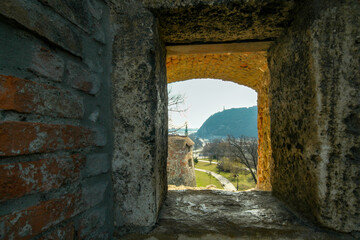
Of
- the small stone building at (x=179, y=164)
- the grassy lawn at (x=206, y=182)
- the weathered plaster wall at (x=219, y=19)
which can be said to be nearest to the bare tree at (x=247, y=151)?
the small stone building at (x=179, y=164)

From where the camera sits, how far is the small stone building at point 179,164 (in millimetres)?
10469

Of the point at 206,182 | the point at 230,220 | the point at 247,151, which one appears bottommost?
the point at 206,182

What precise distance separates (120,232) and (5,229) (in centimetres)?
55

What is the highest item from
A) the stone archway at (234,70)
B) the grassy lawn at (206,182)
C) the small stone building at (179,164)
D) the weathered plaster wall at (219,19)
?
the stone archway at (234,70)

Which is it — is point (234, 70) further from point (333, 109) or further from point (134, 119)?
point (134, 119)

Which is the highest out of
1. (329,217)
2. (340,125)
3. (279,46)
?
(279,46)

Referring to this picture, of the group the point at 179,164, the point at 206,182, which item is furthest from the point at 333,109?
the point at 206,182

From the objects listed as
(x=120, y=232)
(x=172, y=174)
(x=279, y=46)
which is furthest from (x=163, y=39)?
(x=172, y=174)

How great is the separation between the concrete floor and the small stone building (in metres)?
9.36

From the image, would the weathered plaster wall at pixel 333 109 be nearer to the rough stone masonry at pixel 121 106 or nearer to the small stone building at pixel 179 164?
the rough stone masonry at pixel 121 106

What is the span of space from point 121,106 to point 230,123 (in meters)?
94.3

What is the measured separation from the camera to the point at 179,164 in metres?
10.7

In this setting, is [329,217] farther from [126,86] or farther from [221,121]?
[221,121]

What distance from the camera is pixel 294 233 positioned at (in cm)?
95
